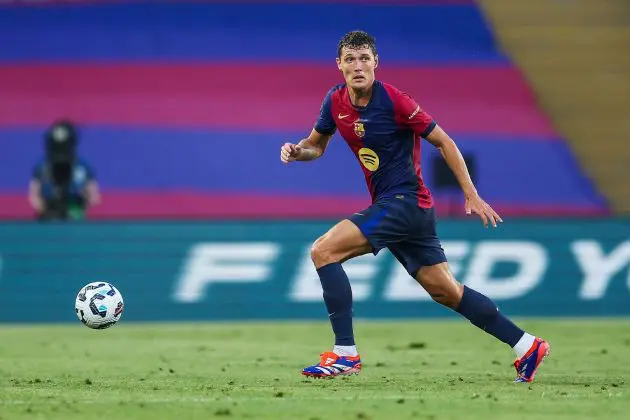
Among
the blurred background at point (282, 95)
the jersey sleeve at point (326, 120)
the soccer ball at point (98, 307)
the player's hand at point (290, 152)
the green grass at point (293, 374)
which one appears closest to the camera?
the green grass at point (293, 374)

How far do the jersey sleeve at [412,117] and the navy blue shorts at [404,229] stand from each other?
0.43 m

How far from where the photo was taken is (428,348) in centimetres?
1088

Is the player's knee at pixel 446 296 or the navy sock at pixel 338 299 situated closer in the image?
the navy sock at pixel 338 299

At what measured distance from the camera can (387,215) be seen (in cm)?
771

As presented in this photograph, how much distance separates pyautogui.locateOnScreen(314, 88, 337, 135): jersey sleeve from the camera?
26.4 ft

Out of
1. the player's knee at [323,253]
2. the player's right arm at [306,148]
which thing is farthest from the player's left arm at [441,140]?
the player's knee at [323,253]

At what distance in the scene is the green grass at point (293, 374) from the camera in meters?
6.24

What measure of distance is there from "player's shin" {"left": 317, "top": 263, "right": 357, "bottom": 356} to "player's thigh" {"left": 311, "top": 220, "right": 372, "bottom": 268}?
5cm

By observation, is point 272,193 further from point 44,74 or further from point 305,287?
point 305,287

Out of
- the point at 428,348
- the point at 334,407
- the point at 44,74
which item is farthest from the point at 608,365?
the point at 44,74

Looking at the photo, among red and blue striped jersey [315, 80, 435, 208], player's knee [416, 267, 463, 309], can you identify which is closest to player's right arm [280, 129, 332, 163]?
red and blue striped jersey [315, 80, 435, 208]

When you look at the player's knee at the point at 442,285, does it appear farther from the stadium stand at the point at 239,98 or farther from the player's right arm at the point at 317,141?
the stadium stand at the point at 239,98

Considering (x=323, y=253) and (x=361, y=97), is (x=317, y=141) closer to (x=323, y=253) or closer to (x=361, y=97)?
(x=361, y=97)

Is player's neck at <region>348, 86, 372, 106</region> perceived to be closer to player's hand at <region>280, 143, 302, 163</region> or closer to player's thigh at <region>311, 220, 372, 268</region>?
player's hand at <region>280, 143, 302, 163</region>
